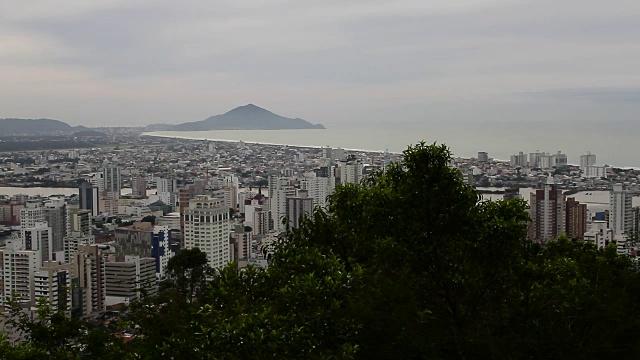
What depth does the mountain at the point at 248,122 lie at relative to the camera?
58469 millimetres

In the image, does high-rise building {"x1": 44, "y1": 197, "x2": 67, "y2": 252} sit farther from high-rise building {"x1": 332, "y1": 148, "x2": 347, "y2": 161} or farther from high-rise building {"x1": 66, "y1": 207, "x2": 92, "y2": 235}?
high-rise building {"x1": 332, "y1": 148, "x2": 347, "y2": 161}

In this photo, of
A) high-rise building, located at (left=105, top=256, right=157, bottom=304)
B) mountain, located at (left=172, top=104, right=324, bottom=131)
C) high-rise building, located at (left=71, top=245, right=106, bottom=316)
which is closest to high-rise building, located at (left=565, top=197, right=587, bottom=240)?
high-rise building, located at (left=105, top=256, right=157, bottom=304)

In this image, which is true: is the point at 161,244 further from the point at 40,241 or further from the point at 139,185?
the point at 139,185

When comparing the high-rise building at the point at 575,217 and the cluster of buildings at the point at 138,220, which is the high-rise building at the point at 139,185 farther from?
the high-rise building at the point at 575,217

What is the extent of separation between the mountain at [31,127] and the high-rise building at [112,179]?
16234 millimetres

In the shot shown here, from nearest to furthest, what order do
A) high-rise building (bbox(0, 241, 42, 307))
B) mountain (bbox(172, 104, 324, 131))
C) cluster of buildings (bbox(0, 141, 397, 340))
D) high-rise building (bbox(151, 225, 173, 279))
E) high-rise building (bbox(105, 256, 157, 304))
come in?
cluster of buildings (bbox(0, 141, 397, 340))
high-rise building (bbox(105, 256, 157, 304))
high-rise building (bbox(0, 241, 42, 307))
high-rise building (bbox(151, 225, 173, 279))
mountain (bbox(172, 104, 324, 131))

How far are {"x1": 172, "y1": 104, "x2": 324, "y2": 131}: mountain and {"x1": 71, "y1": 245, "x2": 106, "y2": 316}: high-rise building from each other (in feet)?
152

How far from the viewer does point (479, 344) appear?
2066 mm

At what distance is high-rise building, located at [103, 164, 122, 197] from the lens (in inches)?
1037

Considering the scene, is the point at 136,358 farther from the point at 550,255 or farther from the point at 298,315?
the point at 550,255

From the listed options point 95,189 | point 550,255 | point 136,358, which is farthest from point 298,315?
point 95,189

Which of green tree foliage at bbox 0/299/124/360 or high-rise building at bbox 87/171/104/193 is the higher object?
green tree foliage at bbox 0/299/124/360

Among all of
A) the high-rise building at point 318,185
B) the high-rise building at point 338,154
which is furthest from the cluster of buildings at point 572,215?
the high-rise building at point 338,154

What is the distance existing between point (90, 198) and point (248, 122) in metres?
37.2
